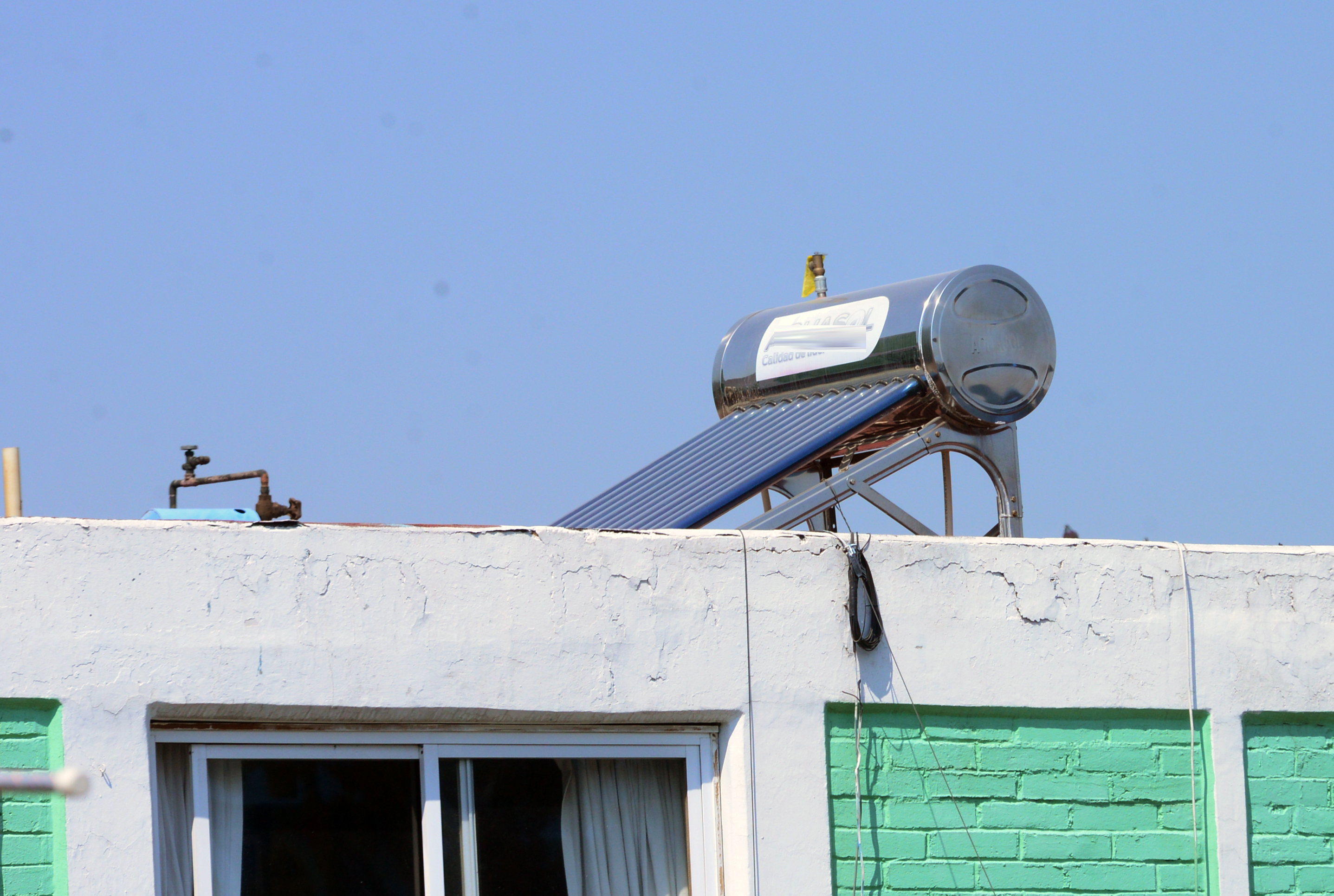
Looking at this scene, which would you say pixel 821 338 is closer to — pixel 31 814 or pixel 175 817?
pixel 175 817

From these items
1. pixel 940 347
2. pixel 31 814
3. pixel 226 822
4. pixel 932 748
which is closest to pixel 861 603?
pixel 932 748

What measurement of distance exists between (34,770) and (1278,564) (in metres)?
4.52

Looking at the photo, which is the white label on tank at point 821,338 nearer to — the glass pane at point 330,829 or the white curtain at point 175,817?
the glass pane at point 330,829

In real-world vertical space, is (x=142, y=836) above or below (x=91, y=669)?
below

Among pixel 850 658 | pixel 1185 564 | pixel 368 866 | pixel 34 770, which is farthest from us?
pixel 1185 564

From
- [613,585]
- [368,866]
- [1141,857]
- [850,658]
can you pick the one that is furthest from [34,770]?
[1141,857]

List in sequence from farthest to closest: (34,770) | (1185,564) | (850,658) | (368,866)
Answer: (1185,564) → (850,658) → (368,866) → (34,770)

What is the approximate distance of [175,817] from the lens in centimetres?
551

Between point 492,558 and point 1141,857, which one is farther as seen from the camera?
point 1141,857

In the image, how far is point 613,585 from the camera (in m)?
5.95

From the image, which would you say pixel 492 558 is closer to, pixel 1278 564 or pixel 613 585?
pixel 613 585

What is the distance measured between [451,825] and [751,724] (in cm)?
108

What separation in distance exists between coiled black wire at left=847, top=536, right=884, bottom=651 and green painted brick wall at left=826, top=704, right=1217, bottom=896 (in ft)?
0.83

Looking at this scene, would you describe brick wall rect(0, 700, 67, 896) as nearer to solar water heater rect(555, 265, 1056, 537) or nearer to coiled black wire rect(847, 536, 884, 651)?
coiled black wire rect(847, 536, 884, 651)
